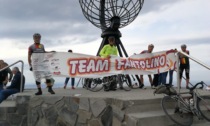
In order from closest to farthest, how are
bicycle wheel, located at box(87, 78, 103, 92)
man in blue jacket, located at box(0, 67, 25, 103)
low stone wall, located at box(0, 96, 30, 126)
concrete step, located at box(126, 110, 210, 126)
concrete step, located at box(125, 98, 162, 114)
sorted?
concrete step, located at box(126, 110, 210, 126) < concrete step, located at box(125, 98, 162, 114) < low stone wall, located at box(0, 96, 30, 126) < man in blue jacket, located at box(0, 67, 25, 103) < bicycle wheel, located at box(87, 78, 103, 92)

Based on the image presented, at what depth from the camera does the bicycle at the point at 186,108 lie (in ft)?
17.2

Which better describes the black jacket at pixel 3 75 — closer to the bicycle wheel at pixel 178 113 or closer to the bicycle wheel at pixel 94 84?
the bicycle wheel at pixel 94 84

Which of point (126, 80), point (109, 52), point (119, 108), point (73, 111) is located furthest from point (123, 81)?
point (119, 108)

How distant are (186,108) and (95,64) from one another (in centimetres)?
332

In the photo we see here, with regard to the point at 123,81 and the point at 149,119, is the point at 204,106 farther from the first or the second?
the point at 123,81

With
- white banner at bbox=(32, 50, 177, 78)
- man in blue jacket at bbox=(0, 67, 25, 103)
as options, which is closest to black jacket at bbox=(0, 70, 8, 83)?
man in blue jacket at bbox=(0, 67, 25, 103)

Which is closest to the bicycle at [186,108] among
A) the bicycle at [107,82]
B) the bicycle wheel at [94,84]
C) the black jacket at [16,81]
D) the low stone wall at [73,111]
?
the low stone wall at [73,111]

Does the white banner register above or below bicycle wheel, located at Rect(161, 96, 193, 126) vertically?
above

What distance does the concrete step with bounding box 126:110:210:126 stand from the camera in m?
4.91

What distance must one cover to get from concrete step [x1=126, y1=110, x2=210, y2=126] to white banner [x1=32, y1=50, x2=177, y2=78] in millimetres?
2929

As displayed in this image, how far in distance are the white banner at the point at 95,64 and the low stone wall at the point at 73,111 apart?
0.87 metres

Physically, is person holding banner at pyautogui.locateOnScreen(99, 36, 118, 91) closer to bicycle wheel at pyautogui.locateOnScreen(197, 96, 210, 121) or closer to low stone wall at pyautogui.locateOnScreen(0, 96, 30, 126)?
low stone wall at pyautogui.locateOnScreen(0, 96, 30, 126)

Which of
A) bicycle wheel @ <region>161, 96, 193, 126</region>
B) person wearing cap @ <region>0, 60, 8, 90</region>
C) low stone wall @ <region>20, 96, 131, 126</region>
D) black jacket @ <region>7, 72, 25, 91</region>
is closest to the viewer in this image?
bicycle wheel @ <region>161, 96, 193, 126</region>

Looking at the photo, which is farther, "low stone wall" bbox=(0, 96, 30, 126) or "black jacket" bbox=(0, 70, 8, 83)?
"black jacket" bbox=(0, 70, 8, 83)
